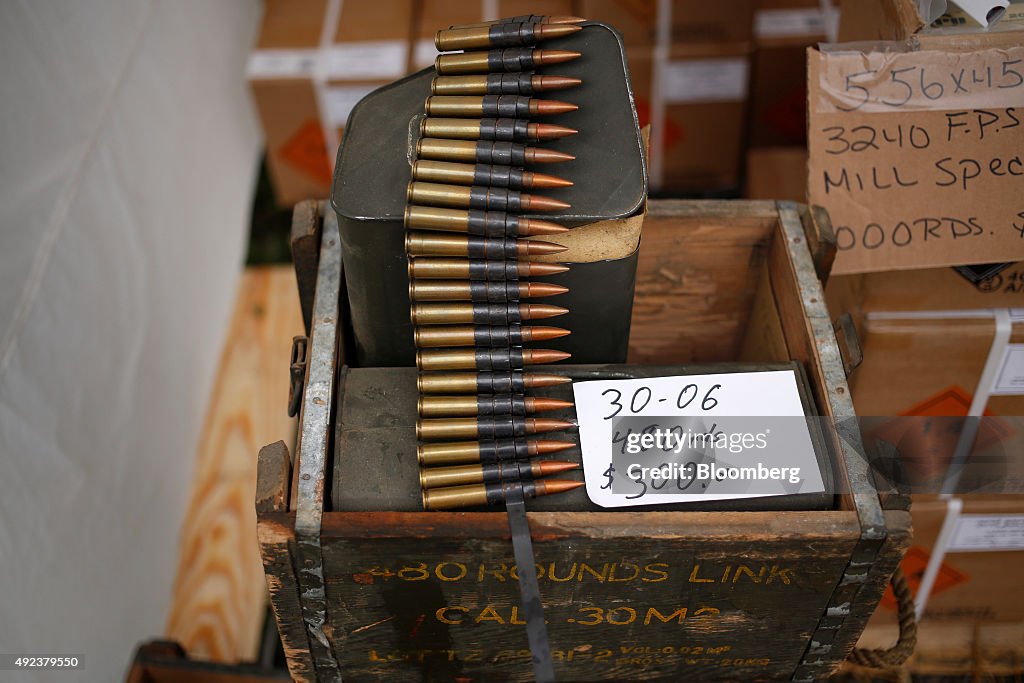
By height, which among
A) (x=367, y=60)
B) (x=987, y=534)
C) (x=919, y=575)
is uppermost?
(x=367, y=60)

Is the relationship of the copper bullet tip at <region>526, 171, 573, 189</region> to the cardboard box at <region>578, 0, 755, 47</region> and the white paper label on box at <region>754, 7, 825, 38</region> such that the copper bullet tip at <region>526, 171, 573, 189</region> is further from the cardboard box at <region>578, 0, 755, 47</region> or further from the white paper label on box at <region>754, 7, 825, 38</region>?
the white paper label on box at <region>754, 7, 825, 38</region>

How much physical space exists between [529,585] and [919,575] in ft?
3.59

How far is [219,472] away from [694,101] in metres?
1.56

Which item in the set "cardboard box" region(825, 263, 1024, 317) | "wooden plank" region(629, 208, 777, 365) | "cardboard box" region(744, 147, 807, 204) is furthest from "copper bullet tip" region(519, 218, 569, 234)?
"cardboard box" region(744, 147, 807, 204)

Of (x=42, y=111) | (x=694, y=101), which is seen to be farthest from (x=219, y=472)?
(x=694, y=101)

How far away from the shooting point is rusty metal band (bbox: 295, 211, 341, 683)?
951 mm

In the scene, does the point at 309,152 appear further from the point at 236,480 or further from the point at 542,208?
the point at 542,208

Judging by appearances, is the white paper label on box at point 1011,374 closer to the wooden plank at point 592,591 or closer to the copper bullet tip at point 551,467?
the wooden plank at point 592,591

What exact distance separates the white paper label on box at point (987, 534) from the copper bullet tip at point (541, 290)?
99cm

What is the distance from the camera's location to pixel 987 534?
1589mm

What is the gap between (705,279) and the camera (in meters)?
1.37

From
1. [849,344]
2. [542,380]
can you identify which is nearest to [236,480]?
[542,380]

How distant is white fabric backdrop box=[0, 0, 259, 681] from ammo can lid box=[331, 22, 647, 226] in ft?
2.19

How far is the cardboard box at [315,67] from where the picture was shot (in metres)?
2.25
